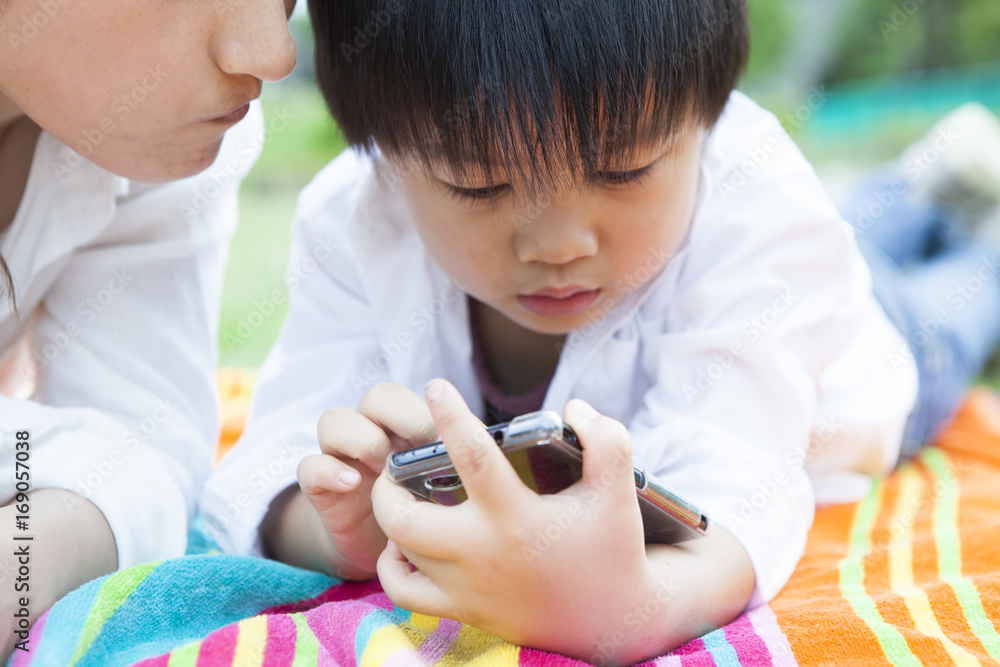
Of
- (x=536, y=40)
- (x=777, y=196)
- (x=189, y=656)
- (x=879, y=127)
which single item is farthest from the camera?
(x=879, y=127)

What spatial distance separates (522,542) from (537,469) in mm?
47

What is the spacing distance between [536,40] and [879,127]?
2802 mm

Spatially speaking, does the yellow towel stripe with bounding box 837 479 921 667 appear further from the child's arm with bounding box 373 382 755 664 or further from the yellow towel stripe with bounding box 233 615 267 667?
the yellow towel stripe with bounding box 233 615 267 667

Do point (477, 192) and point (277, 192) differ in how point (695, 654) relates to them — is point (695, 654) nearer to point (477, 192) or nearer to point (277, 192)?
point (477, 192)

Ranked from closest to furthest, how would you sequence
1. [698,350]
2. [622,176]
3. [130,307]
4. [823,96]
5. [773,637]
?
[773,637] < [622,176] < [698,350] < [130,307] < [823,96]

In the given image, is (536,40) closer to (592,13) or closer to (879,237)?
(592,13)

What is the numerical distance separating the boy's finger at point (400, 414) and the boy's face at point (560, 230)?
0.56ft

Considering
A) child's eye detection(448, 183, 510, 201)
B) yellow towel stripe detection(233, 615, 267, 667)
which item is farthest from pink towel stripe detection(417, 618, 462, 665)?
child's eye detection(448, 183, 510, 201)

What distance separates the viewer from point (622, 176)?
74 centimetres

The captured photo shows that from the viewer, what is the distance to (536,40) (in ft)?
2.22

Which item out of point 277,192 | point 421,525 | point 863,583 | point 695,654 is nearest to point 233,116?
point 421,525

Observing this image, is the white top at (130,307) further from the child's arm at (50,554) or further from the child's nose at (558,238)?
the child's nose at (558,238)

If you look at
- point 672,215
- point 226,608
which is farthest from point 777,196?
point 226,608

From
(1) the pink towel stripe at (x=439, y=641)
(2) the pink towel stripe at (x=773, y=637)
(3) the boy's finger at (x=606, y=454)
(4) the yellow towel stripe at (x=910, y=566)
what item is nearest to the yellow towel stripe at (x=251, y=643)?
(1) the pink towel stripe at (x=439, y=641)
